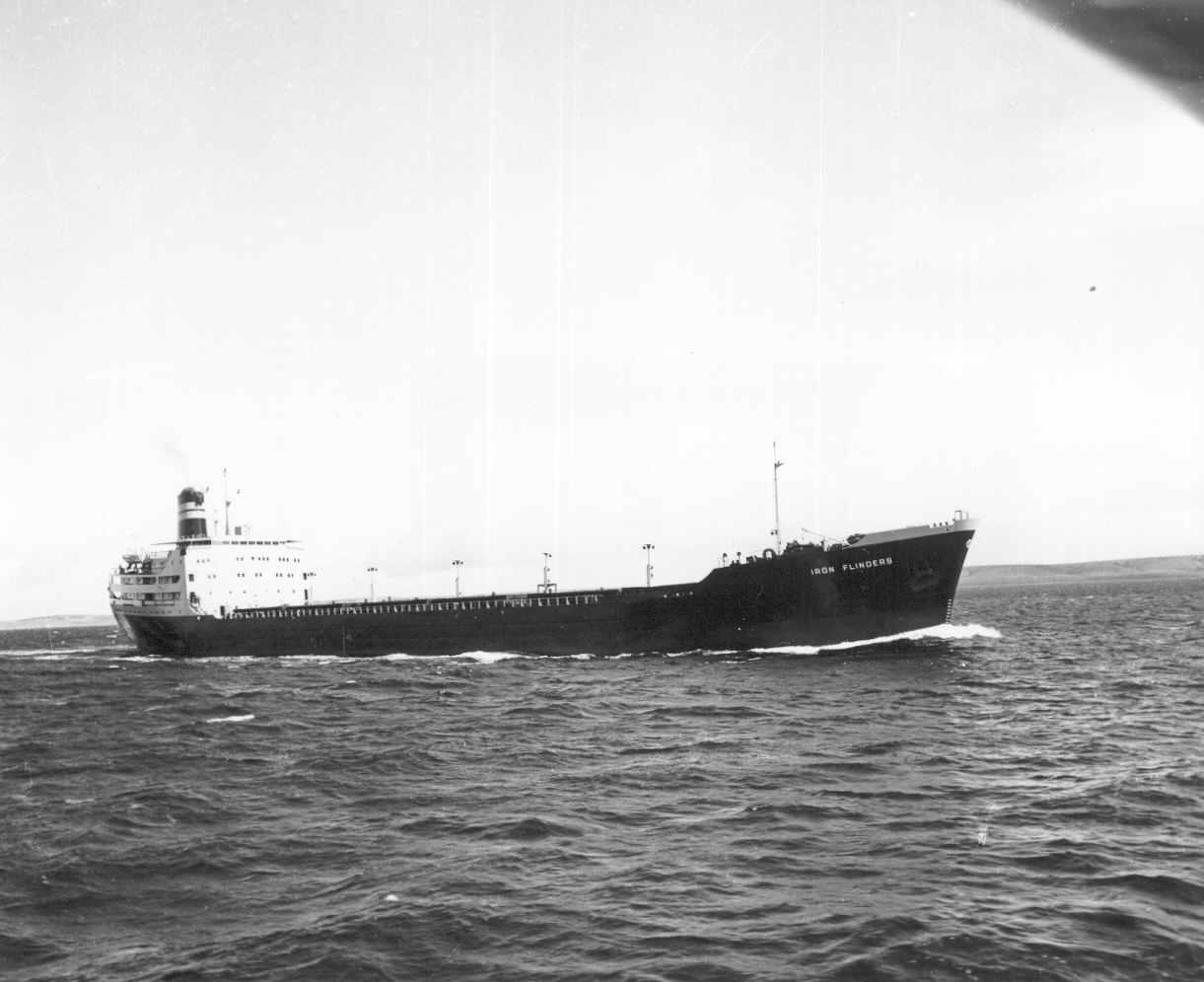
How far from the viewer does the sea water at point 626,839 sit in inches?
366

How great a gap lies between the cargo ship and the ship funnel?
9 centimetres

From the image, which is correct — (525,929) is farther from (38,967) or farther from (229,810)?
(229,810)

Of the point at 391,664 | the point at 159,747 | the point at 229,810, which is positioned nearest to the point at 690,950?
the point at 229,810

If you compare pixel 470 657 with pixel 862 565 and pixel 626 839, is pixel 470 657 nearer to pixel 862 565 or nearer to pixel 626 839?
pixel 862 565

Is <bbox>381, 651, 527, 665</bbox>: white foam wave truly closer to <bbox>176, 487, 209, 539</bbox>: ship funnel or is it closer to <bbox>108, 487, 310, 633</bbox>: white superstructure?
<bbox>108, 487, 310, 633</bbox>: white superstructure

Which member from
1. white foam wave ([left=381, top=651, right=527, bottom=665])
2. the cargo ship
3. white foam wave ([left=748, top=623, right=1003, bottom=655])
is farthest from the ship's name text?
white foam wave ([left=381, top=651, right=527, bottom=665])

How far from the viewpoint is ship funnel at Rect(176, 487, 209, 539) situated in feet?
193

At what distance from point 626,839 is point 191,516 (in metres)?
54.7

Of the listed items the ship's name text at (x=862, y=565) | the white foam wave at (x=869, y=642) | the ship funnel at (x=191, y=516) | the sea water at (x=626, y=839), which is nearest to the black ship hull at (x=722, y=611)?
the ship's name text at (x=862, y=565)

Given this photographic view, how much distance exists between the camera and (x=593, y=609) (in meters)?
42.8

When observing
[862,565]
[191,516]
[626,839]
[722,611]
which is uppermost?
[191,516]

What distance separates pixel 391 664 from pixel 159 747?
22.4 metres

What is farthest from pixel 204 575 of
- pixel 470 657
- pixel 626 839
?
pixel 626 839

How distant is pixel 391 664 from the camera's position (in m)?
44.8
